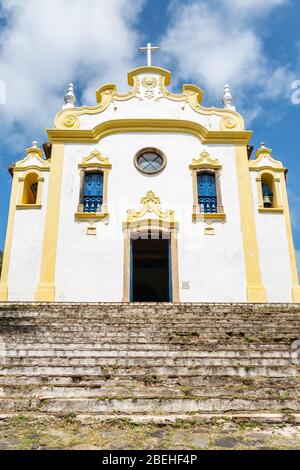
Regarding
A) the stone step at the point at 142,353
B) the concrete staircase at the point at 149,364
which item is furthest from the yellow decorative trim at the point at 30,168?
the stone step at the point at 142,353

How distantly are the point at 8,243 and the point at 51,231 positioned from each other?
1296 mm

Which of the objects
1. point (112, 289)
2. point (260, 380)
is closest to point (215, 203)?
point (112, 289)

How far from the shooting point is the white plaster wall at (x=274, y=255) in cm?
1149

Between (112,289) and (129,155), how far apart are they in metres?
4.39

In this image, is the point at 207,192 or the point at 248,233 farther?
the point at 207,192

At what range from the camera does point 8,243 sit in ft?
38.8

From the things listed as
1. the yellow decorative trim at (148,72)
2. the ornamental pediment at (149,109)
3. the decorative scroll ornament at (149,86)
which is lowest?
the ornamental pediment at (149,109)

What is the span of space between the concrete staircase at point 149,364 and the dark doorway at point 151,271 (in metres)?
6.23

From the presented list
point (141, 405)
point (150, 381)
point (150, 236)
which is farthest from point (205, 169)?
point (141, 405)

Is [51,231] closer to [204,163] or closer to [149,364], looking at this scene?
[204,163]

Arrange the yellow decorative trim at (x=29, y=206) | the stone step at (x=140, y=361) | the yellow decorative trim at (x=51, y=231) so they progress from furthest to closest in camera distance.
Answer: the yellow decorative trim at (x=29, y=206) → the yellow decorative trim at (x=51, y=231) → the stone step at (x=140, y=361)

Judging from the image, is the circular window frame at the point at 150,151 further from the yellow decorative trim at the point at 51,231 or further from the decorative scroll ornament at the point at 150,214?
the yellow decorative trim at the point at 51,231

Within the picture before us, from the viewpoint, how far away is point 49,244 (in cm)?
1174
